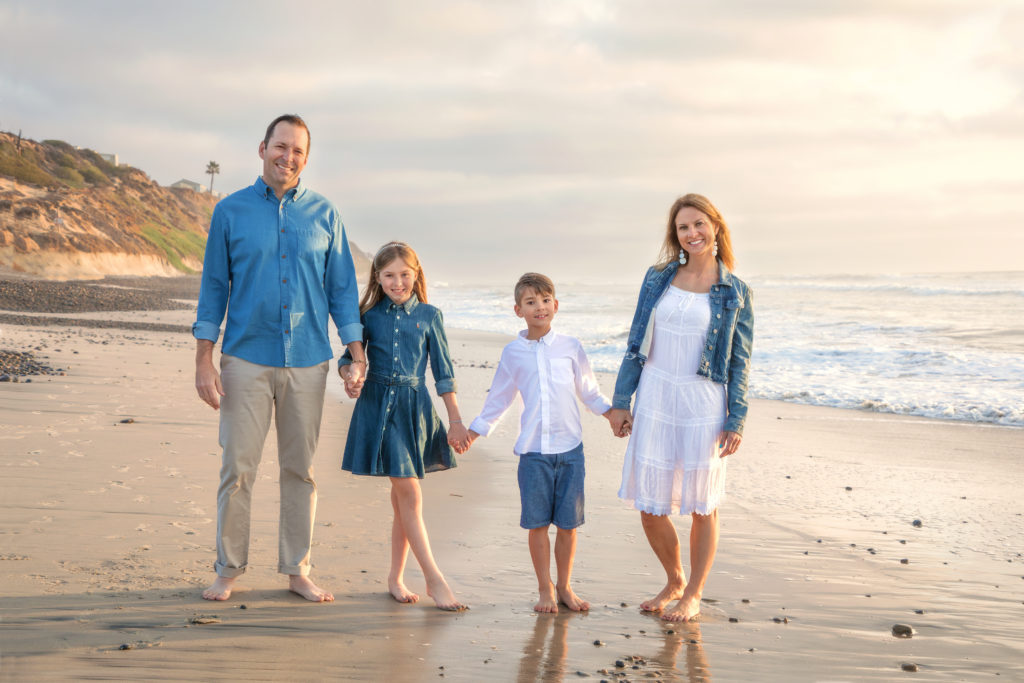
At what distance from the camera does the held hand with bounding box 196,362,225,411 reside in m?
3.61

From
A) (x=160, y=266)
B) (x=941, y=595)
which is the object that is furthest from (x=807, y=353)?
(x=160, y=266)

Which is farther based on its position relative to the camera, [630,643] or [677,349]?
[677,349]

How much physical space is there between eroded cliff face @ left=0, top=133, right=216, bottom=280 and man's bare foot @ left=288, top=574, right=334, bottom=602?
36.0m

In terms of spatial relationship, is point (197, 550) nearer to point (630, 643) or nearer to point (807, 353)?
point (630, 643)

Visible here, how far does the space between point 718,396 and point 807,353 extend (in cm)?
1354

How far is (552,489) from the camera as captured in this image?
396 centimetres

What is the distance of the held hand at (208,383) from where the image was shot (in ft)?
11.8

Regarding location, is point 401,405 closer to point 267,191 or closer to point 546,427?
point 546,427

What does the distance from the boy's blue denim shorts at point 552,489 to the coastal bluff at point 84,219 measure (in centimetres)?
3591

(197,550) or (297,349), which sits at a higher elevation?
(297,349)

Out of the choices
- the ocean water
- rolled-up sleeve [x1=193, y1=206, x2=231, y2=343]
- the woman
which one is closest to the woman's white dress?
the woman

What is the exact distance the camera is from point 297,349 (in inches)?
146

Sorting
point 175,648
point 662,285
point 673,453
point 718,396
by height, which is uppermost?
point 662,285

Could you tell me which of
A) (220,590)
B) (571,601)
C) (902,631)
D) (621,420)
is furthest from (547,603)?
(902,631)
